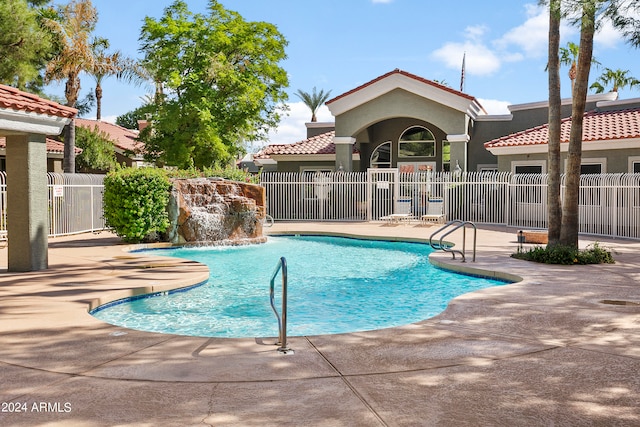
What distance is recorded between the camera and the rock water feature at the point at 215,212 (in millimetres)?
16328

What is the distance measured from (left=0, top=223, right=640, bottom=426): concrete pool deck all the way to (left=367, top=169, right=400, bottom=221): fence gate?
625 inches

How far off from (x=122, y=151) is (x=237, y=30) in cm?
1028

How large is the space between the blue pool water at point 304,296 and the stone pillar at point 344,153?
1092 cm

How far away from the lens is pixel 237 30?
31094mm

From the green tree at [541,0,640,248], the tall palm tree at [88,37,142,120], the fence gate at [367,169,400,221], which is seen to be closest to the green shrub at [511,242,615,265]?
the green tree at [541,0,640,248]

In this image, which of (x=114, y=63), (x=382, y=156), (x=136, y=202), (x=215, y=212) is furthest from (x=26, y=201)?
(x=114, y=63)

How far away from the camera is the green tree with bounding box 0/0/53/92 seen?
19.7 metres

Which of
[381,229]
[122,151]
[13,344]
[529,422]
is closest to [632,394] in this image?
[529,422]

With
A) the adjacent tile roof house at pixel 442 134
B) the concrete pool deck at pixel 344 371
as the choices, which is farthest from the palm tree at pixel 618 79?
the concrete pool deck at pixel 344 371

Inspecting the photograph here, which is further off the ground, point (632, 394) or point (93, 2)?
point (93, 2)

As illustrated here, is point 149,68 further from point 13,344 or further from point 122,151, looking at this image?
point 13,344

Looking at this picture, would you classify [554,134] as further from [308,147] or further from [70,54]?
[70,54]

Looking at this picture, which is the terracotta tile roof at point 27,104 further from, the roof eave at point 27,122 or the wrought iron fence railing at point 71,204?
the wrought iron fence railing at point 71,204

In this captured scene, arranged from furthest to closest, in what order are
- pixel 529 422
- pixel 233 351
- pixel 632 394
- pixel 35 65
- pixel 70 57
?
pixel 70 57 → pixel 35 65 → pixel 233 351 → pixel 632 394 → pixel 529 422
